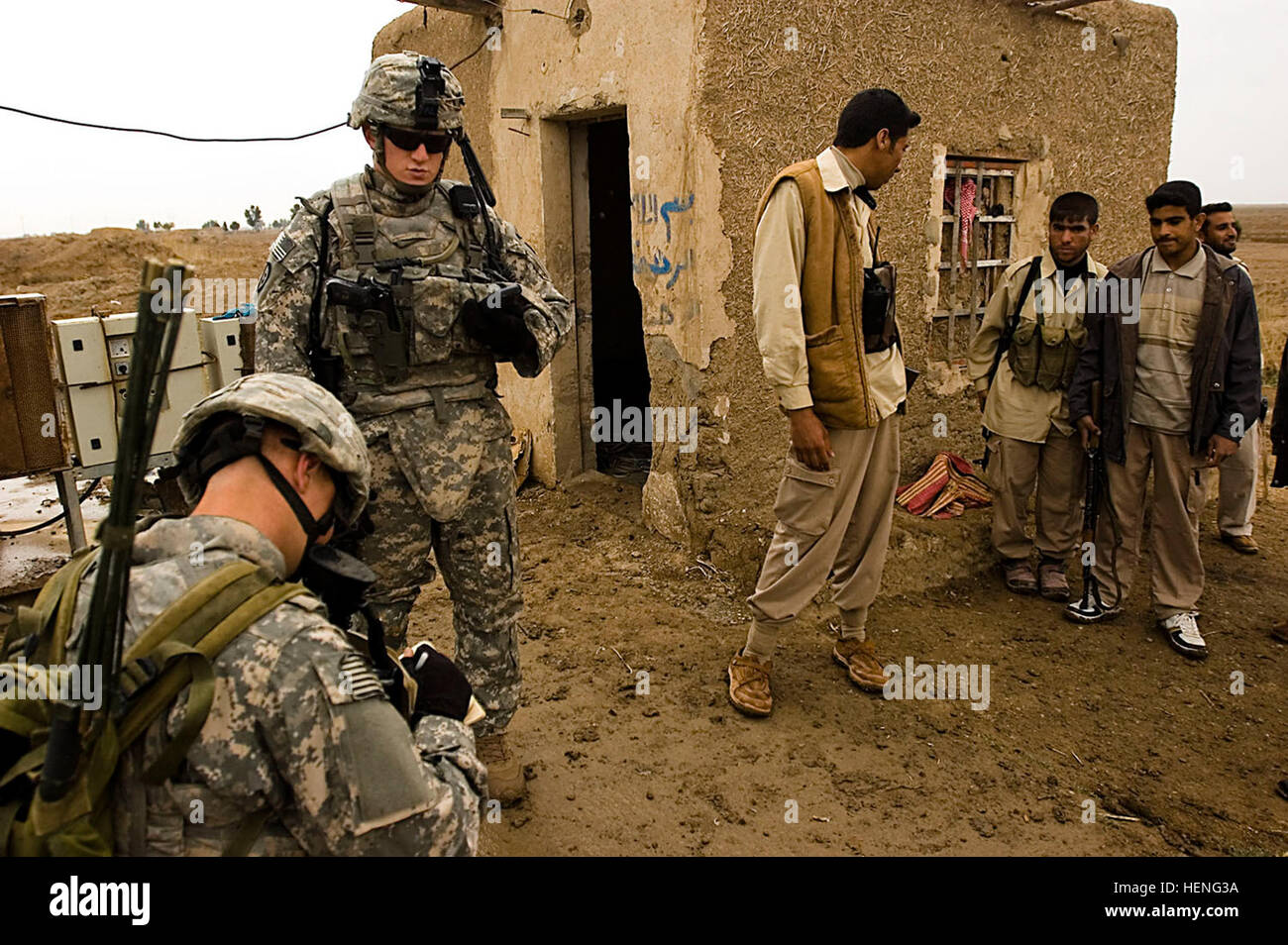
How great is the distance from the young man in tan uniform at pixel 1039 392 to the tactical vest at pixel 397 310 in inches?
113

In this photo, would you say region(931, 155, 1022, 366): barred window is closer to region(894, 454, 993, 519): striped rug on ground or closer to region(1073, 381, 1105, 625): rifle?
region(894, 454, 993, 519): striped rug on ground

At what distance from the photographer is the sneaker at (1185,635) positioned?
378 cm

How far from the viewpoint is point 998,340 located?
4.37m

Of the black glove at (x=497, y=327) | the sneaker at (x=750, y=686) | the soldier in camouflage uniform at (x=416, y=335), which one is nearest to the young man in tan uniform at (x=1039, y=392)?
the sneaker at (x=750, y=686)

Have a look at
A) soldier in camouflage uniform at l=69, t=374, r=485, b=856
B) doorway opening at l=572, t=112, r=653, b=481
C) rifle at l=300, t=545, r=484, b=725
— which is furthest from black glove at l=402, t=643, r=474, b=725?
doorway opening at l=572, t=112, r=653, b=481

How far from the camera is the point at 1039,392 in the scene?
13.9 ft

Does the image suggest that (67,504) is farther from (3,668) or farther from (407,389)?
(3,668)

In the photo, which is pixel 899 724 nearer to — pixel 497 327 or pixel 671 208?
pixel 497 327

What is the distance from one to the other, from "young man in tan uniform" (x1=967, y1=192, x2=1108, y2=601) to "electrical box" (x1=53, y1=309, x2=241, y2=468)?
12.3 ft

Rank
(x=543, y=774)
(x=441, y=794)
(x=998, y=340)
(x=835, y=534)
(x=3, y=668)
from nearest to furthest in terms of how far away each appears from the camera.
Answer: (x=3, y=668)
(x=441, y=794)
(x=543, y=774)
(x=835, y=534)
(x=998, y=340)

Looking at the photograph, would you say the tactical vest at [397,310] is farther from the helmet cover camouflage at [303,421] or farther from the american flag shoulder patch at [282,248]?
the helmet cover camouflage at [303,421]

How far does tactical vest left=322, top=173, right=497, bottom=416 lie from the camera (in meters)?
2.40

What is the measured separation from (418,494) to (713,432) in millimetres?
2277

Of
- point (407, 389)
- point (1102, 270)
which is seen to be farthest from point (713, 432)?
point (407, 389)
